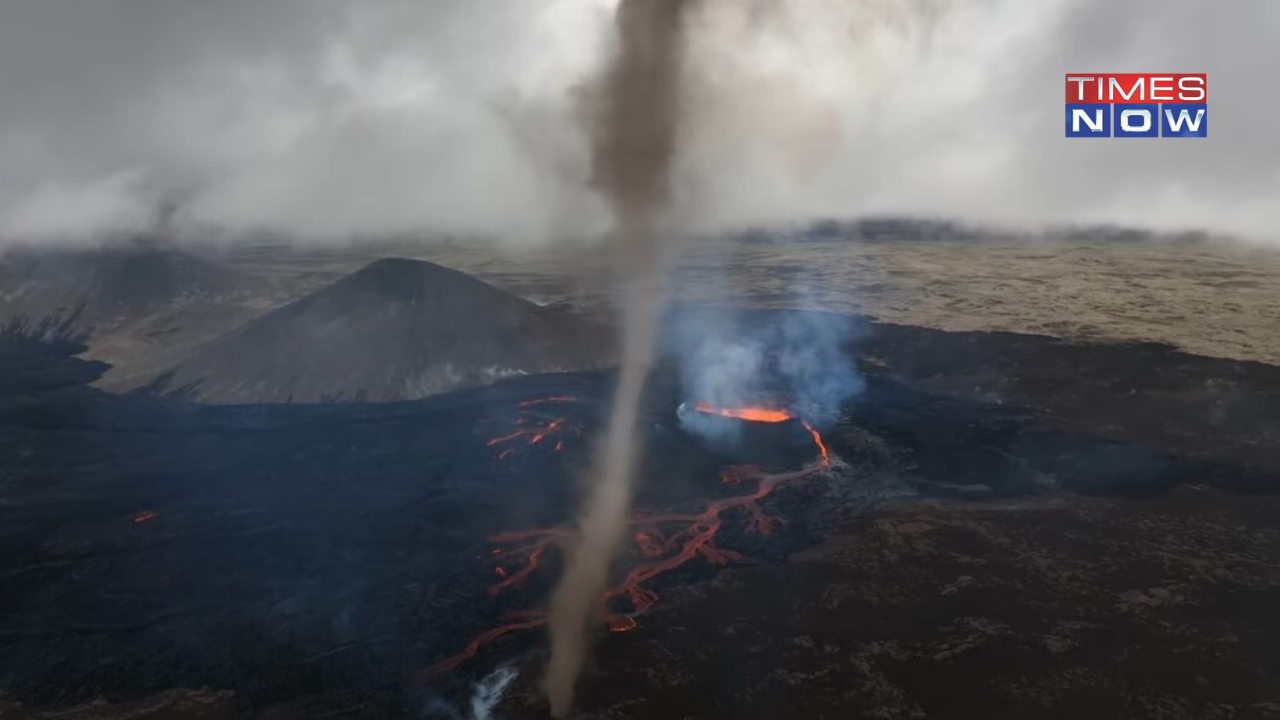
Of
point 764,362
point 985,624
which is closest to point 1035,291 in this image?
point 764,362

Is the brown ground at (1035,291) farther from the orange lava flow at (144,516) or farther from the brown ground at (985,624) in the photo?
the orange lava flow at (144,516)

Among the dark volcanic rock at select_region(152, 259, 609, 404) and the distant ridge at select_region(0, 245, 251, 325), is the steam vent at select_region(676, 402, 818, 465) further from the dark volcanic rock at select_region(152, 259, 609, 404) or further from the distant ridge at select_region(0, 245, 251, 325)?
the distant ridge at select_region(0, 245, 251, 325)

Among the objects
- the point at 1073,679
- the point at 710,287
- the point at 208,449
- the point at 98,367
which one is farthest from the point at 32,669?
the point at 710,287

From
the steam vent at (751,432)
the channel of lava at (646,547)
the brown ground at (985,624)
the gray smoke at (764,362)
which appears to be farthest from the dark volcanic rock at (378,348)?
the brown ground at (985,624)

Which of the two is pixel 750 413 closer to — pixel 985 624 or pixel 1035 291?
pixel 985 624

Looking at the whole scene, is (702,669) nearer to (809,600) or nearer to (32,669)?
(809,600)

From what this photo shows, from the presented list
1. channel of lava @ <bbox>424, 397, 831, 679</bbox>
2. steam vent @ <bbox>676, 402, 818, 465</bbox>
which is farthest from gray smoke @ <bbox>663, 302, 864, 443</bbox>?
channel of lava @ <bbox>424, 397, 831, 679</bbox>
